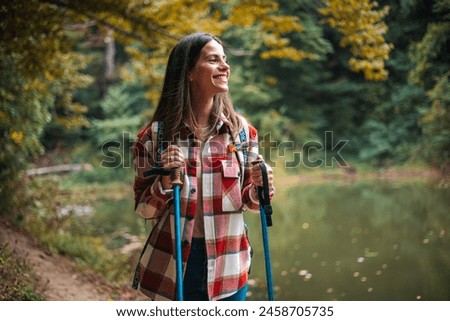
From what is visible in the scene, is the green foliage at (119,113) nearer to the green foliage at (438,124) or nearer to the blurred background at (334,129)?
the blurred background at (334,129)

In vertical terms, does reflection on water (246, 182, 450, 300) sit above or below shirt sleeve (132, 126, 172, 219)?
below

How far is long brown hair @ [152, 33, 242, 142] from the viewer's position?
1.75 metres

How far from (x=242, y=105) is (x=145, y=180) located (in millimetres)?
13293

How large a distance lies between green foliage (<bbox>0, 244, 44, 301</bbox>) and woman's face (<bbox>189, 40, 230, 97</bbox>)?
206 cm

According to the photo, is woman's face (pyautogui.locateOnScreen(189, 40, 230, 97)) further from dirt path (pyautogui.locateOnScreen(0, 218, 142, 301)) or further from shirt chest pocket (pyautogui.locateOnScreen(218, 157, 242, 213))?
dirt path (pyautogui.locateOnScreen(0, 218, 142, 301))

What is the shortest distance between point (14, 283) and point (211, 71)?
2.43 meters

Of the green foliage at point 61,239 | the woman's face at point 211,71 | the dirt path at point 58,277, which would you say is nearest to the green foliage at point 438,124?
the woman's face at point 211,71

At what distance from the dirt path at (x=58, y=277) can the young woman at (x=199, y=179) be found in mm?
2402

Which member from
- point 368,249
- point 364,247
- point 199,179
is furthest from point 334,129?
point 199,179

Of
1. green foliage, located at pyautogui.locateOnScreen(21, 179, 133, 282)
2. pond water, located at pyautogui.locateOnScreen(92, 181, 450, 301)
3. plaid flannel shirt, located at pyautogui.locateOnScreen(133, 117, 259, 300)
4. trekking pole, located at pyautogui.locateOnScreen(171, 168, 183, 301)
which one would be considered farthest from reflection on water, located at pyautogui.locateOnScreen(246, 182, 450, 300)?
trekking pole, located at pyautogui.locateOnScreen(171, 168, 183, 301)

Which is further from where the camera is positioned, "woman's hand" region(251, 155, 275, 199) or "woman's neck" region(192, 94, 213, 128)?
"woman's neck" region(192, 94, 213, 128)

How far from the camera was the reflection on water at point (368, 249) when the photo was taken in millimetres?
4098

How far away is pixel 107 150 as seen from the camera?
57.5 ft
